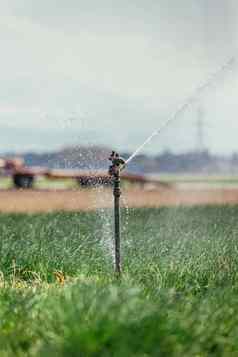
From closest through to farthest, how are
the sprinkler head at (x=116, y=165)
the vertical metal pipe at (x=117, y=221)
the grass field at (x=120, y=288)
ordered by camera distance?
the grass field at (x=120, y=288), the vertical metal pipe at (x=117, y=221), the sprinkler head at (x=116, y=165)

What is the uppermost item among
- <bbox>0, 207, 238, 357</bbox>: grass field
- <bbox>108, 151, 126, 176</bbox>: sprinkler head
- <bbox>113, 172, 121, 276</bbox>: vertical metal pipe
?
<bbox>108, 151, 126, 176</bbox>: sprinkler head

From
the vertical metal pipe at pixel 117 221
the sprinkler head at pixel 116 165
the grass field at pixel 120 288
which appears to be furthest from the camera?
the sprinkler head at pixel 116 165

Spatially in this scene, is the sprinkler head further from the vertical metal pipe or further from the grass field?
the grass field

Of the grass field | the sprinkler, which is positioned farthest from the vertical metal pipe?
the grass field

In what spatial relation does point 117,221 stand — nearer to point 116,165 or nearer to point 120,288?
point 116,165

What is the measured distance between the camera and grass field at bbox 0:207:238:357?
3.32 meters

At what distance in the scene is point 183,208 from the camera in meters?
10.8

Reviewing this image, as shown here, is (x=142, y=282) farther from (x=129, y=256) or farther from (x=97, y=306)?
(x=97, y=306)

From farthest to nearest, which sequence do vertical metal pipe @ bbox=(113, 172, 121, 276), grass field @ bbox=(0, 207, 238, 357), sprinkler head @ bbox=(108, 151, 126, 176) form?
sprinkler head @ bbox=(108, 151, 126, 176) < vertical metal pipe @ bbox=(113, 172, 121, 276) < grass field @ bbox=(0, 207, 238, 357)

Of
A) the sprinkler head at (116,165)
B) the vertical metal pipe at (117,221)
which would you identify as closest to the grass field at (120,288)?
the vertical metal pipe at (117,221)

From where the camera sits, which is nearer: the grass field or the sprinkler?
the grass field

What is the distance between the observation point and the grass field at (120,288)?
3322mm

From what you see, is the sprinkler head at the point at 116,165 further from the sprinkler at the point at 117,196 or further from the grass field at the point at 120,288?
the grass field at the point at 120,288

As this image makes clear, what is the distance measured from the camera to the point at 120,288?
3.99m
